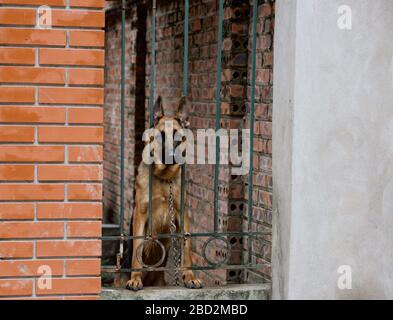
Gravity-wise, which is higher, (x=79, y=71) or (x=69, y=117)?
(x=79, y=71)

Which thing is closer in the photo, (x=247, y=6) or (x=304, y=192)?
(x=304, y=192)

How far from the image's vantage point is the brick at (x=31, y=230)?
12.6ft

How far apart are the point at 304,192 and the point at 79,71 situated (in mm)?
1348

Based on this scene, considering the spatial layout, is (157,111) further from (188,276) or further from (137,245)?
(188,276)

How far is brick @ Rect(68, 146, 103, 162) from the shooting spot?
3908 mm

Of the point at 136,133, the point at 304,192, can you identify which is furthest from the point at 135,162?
the point at 304,192

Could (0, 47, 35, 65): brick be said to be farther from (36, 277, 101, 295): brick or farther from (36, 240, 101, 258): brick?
(36, 277, 101, 295): brick

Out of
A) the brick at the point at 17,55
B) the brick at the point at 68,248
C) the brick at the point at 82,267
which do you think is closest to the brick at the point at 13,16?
the brick at the point at 17,55

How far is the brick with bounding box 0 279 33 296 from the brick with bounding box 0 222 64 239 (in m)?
0.23

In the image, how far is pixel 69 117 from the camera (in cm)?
389

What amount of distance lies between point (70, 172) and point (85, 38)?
0.69 metres

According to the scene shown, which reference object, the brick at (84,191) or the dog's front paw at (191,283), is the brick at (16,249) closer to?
the brick at (84,191)
